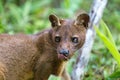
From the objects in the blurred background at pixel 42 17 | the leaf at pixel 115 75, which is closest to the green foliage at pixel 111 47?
the leaf at pixel 115 75

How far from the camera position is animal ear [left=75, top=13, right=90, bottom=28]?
26.1 ft

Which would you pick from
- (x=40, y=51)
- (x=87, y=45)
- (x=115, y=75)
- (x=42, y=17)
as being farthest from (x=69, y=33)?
(x=42, y=17)

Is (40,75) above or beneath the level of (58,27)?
beneath

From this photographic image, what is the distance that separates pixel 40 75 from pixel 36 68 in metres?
0.13

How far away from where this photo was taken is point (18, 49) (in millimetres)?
8289

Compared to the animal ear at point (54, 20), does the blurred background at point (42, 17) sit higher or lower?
lower

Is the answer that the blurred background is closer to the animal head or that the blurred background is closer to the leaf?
the leaf

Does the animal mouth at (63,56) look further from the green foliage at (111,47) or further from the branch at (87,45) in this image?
the branch at (87,45)

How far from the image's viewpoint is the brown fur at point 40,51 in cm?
795

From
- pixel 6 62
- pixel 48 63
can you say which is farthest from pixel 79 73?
pixel 6 62

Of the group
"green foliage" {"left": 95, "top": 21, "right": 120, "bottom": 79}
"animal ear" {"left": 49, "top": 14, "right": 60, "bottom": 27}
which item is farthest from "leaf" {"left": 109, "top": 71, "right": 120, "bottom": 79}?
"animal ear" {"left": 49, "top": 14, "right": 60, "bottom": 27}

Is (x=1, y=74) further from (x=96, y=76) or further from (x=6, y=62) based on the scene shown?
(x=96, y=76)

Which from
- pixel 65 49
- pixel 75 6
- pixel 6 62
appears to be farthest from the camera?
pixel 75 6

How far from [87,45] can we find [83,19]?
692 millimetres
